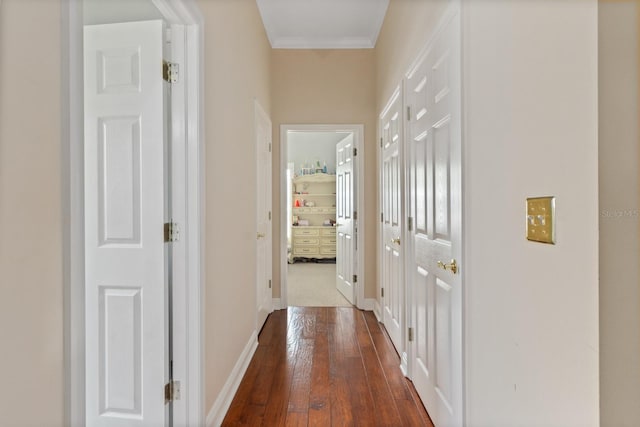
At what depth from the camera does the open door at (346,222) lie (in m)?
3.91

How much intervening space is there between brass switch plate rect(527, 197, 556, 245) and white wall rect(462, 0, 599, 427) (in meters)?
0.02

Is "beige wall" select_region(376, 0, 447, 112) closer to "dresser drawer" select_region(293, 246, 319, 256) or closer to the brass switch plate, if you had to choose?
the brass switch plate

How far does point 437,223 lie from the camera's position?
1745mm

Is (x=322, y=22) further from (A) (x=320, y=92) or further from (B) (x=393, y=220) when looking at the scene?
(B) (x=393, y=220)

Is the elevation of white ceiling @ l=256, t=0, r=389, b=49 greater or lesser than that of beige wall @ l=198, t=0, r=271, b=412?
greater

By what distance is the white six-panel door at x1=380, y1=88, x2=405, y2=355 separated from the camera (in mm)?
2498

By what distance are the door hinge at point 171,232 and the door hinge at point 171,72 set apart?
0.66 metres

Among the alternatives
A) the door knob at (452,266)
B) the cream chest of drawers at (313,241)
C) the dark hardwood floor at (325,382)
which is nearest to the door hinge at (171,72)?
the door knob at (452,266)

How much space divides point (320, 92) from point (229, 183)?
2141 mm

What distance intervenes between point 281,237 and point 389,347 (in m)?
1.67

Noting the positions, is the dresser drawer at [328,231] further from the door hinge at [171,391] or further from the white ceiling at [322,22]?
the door hinge at [171,391]

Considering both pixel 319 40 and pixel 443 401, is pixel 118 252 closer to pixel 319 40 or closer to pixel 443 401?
pixel 443 401

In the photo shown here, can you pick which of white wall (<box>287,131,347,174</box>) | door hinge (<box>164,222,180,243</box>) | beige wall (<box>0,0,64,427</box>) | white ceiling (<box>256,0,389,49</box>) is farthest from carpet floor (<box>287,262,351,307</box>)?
beige wall (<box>0,0,64,427</box>)

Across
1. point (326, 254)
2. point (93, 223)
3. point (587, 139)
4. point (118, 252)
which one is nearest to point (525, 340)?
point (587, 139)
